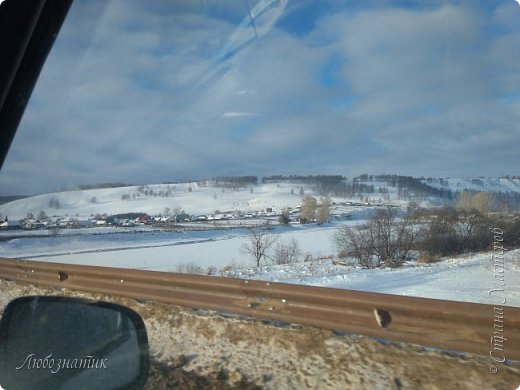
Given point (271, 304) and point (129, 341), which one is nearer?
point (129, 341)

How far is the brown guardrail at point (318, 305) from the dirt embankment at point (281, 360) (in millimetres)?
117

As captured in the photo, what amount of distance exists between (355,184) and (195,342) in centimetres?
247

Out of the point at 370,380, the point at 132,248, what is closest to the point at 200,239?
the point at 132,248

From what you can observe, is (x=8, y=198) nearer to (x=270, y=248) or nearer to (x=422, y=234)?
(x=422, y=234)

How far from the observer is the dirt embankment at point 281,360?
3264 millimetres

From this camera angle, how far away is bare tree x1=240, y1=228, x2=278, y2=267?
10.1m

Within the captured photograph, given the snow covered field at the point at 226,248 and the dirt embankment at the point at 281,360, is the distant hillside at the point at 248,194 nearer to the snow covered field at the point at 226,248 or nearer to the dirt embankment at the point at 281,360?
the snow covered field at the point at 226,248

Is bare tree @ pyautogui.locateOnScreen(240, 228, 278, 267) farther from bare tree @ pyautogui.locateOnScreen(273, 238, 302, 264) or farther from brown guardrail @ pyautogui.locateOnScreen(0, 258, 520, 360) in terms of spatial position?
brown guardrail @ pyautogui.locateOnScreen(0, 258, 520, 360)

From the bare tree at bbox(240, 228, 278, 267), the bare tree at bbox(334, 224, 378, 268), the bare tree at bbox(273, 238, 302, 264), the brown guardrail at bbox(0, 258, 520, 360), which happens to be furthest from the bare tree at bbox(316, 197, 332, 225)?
the bare tree at bbox(240, 228, 278, 267)

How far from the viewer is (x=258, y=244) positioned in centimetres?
1048

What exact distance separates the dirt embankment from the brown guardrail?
117mm

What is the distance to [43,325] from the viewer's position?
281 cm

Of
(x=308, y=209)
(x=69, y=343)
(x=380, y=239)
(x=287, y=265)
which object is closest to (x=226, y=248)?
(x=287, y=265)

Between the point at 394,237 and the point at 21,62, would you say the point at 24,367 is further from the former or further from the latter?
the point at 394,237
